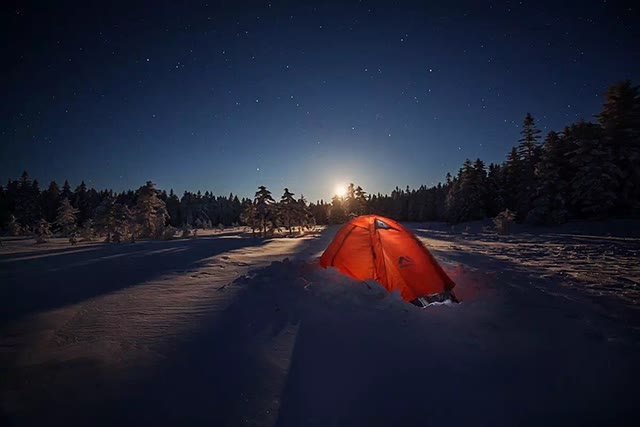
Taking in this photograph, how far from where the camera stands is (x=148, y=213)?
26.2 m

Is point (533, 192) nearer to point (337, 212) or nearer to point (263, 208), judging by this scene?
point (263, 208)

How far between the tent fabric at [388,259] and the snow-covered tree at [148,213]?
25761mm

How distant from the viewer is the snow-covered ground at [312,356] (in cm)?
221

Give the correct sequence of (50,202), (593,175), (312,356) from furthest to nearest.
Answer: (50,202) → (593,175) → (312,356)

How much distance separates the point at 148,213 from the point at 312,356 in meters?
28.7

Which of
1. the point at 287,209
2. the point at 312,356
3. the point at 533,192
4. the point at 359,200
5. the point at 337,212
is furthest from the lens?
the point at 337,212

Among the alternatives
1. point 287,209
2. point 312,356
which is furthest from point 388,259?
point 287,209

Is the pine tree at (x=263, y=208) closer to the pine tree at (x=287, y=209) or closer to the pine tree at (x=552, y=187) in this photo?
the pine tree at (x=287, y=209)

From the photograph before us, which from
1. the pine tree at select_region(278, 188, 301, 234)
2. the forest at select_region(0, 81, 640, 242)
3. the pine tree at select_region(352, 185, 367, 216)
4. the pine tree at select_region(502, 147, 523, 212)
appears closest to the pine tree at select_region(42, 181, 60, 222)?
the forest at select_region(0, 81, 640, 242)

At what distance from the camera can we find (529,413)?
229 centimetres

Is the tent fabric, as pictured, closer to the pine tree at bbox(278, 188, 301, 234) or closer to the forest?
the forest

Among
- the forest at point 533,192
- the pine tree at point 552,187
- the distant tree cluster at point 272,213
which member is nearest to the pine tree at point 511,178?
the forest at point 533,192

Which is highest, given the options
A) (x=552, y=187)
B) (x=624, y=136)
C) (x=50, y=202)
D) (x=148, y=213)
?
(x=624, y=136)

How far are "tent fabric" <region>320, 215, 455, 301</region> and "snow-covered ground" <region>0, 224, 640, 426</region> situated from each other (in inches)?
23.3
